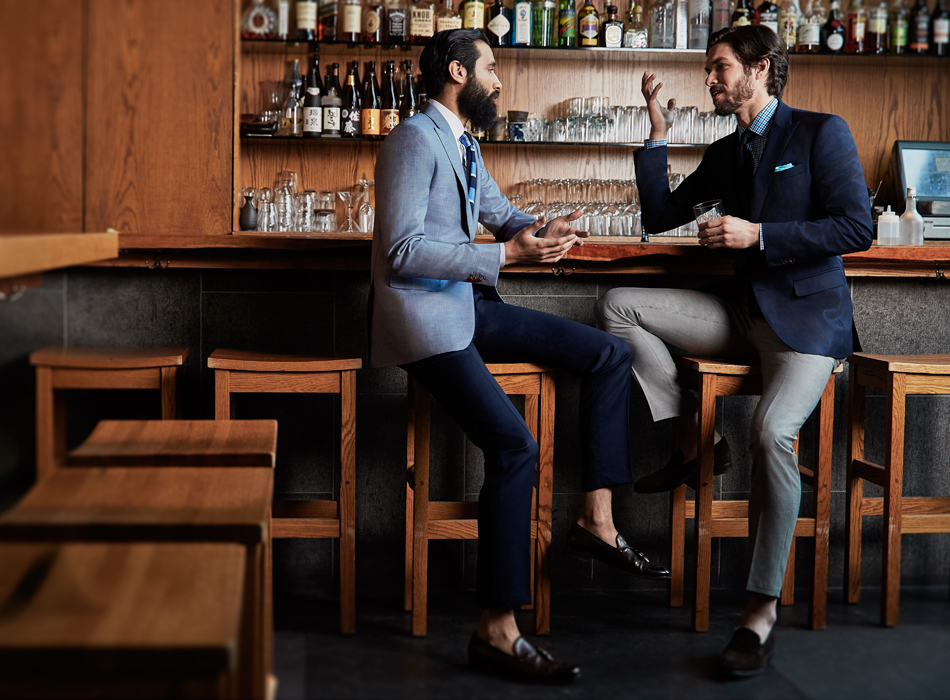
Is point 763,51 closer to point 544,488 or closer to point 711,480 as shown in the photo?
point 711,480

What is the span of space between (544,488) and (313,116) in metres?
2.09

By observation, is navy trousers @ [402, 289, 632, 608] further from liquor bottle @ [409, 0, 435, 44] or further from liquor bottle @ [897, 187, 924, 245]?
liquor bottle @ [409, 0, 435, 44]

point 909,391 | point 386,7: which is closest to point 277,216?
point 386,7

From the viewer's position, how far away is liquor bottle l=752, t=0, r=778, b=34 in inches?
148

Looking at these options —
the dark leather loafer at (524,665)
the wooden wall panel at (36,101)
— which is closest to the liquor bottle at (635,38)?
the dark leather loafer at (524,665)

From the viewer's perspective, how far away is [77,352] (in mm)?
1451

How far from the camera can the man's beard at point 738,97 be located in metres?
2.41

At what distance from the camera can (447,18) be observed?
146 inches

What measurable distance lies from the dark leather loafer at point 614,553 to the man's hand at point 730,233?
31.5 inches

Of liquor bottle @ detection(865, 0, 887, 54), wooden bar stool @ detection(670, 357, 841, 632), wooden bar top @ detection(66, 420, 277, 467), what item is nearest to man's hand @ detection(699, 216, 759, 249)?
wooden bar stool @ detection(670, 357, 841, 632)

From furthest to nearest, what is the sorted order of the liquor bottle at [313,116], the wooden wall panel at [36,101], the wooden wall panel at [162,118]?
the liquor bottle at [313,116] < the wooden wall panel at [162,118] < the wooden wall panel at [36,101]

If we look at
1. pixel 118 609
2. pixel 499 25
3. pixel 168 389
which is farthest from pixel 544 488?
pixel 499 25

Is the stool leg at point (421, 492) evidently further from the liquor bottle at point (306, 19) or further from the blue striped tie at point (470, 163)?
the liquor bottle at point (306, 19)

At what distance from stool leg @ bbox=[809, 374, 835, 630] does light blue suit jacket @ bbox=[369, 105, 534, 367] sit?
0.97 metres
